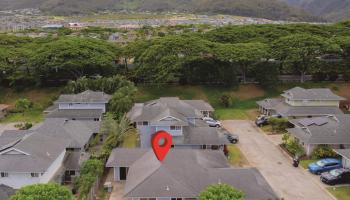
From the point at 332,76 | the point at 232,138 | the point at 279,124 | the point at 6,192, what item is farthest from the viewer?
the point at 332,76

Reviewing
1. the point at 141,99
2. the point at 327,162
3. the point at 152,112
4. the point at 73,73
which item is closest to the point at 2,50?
the point at 73,73

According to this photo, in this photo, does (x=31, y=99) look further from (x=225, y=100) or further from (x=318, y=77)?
(x=318, y=77)

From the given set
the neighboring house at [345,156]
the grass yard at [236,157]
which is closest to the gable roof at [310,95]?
the grass yard at [236,157]

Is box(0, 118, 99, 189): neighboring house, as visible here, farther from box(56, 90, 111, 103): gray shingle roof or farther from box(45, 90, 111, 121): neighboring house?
box(56, 90, 111, 103): gray shingle roof

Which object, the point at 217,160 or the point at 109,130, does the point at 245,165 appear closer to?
the point at 217,160

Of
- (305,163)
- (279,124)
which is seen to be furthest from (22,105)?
(305,163)

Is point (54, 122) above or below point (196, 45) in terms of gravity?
below

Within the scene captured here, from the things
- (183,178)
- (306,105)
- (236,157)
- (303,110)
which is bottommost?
(236,157)
